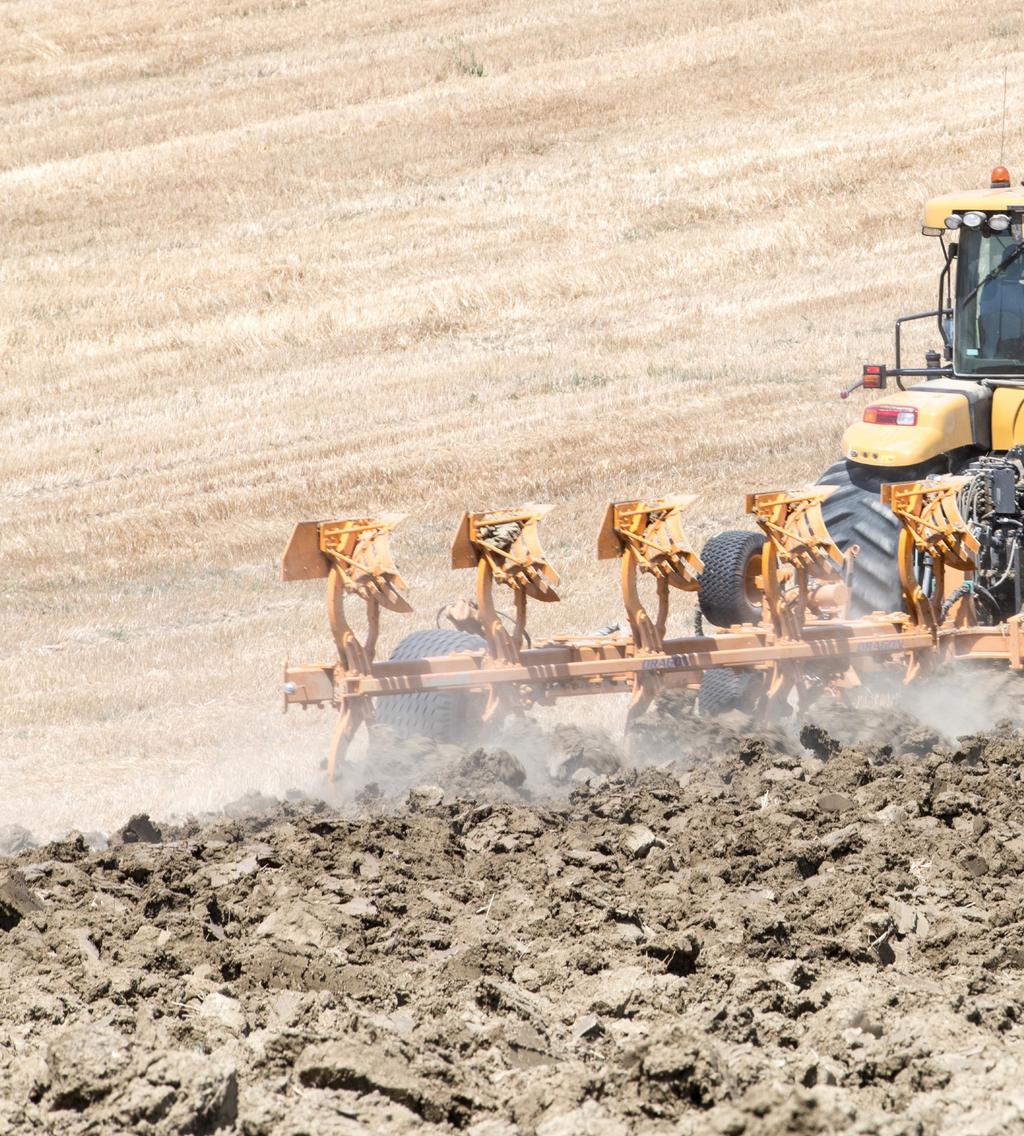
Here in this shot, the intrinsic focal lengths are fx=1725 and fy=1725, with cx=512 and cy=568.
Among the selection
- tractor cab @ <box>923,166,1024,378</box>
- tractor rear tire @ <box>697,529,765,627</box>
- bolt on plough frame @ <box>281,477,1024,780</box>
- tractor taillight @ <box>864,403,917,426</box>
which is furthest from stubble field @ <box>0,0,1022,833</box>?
tractor cab @ <box>923,166,1024,378</box>

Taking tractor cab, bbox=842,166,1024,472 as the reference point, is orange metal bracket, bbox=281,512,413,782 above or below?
below

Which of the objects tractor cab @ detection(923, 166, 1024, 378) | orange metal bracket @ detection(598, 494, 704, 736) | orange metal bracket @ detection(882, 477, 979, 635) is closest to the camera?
orange metal bracket @ detection(598, 494, 704, 736)

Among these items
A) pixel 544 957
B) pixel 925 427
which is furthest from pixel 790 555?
pixel 544 957

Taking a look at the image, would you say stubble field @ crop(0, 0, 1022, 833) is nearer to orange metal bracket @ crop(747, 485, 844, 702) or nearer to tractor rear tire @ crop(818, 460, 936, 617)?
tractor rear tire @ crop(818, 460, 936, 617)

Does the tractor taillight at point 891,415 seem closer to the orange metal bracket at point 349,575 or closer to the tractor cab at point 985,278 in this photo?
the tractor cab at point 985,278

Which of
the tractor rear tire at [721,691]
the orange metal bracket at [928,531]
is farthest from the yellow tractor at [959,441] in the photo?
the tractor rear tire at [721,691]

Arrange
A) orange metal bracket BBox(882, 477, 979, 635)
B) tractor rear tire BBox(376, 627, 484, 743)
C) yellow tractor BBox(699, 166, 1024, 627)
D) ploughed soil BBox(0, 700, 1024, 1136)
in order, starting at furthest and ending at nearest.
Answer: yellow tractor BBox(699, 166, 1024, 627) → orange metal bracket BBox(882, 477, 979, 635) → tractor rear tire BBox(376, 627, 484, 743) → ploughed soil BBox(0, 700, 1024, 1136)

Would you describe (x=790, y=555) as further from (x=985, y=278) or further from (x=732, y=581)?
(x=985, y=278)

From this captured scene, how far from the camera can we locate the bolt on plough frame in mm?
7750

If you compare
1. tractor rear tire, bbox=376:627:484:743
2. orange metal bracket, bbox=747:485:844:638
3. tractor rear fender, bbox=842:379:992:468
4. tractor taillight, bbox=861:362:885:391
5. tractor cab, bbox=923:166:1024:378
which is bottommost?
tractor rear tire, bbox=376:627:484:743

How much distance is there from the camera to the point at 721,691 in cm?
852

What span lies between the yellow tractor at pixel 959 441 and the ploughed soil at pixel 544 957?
1.61 m

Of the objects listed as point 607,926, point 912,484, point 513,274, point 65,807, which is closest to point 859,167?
point 513,274

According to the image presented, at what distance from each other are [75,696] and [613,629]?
3.23 meters
